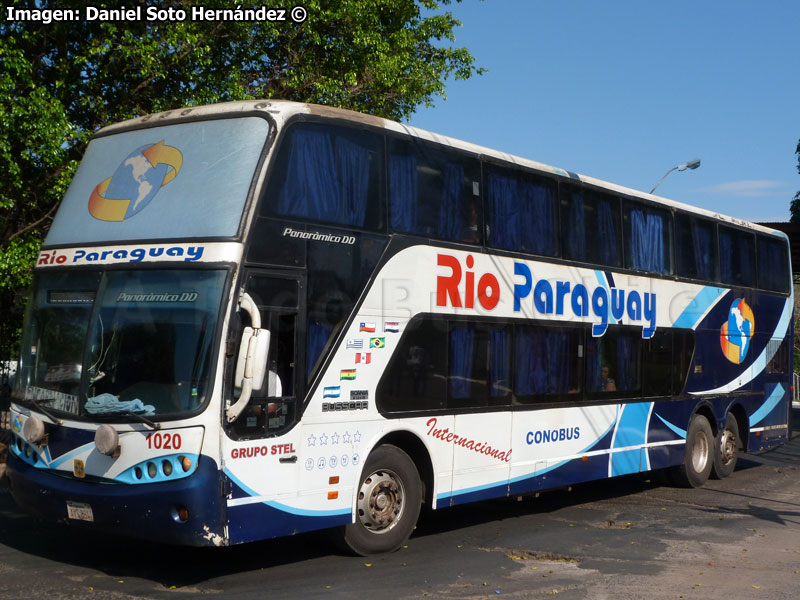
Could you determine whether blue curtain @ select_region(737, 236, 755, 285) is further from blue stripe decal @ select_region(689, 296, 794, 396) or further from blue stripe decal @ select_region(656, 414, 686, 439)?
blue stripe decal @ select_region(656, 414, 686, 439)

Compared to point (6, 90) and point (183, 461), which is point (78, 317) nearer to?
point (183, 461)

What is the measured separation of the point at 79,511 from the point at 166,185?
2796mm

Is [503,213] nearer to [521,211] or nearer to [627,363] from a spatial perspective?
[521,211]

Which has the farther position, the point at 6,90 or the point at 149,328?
the point at 6,90

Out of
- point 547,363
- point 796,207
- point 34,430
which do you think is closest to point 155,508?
point 34,430

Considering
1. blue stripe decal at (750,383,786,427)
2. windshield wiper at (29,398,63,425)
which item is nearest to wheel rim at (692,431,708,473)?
blue stripe decal at (750,383,786,427)

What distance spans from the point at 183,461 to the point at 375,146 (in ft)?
11.6

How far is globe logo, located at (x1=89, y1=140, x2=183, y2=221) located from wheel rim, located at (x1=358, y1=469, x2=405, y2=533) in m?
3.22

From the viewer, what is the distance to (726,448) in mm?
15867

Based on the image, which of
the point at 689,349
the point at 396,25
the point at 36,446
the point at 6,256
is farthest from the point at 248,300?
the point at 396,25

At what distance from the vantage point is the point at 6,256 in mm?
13828

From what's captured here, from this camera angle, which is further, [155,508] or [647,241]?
[647,241]

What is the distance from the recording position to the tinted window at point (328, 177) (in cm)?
845

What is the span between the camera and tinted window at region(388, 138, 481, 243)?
966 cm
